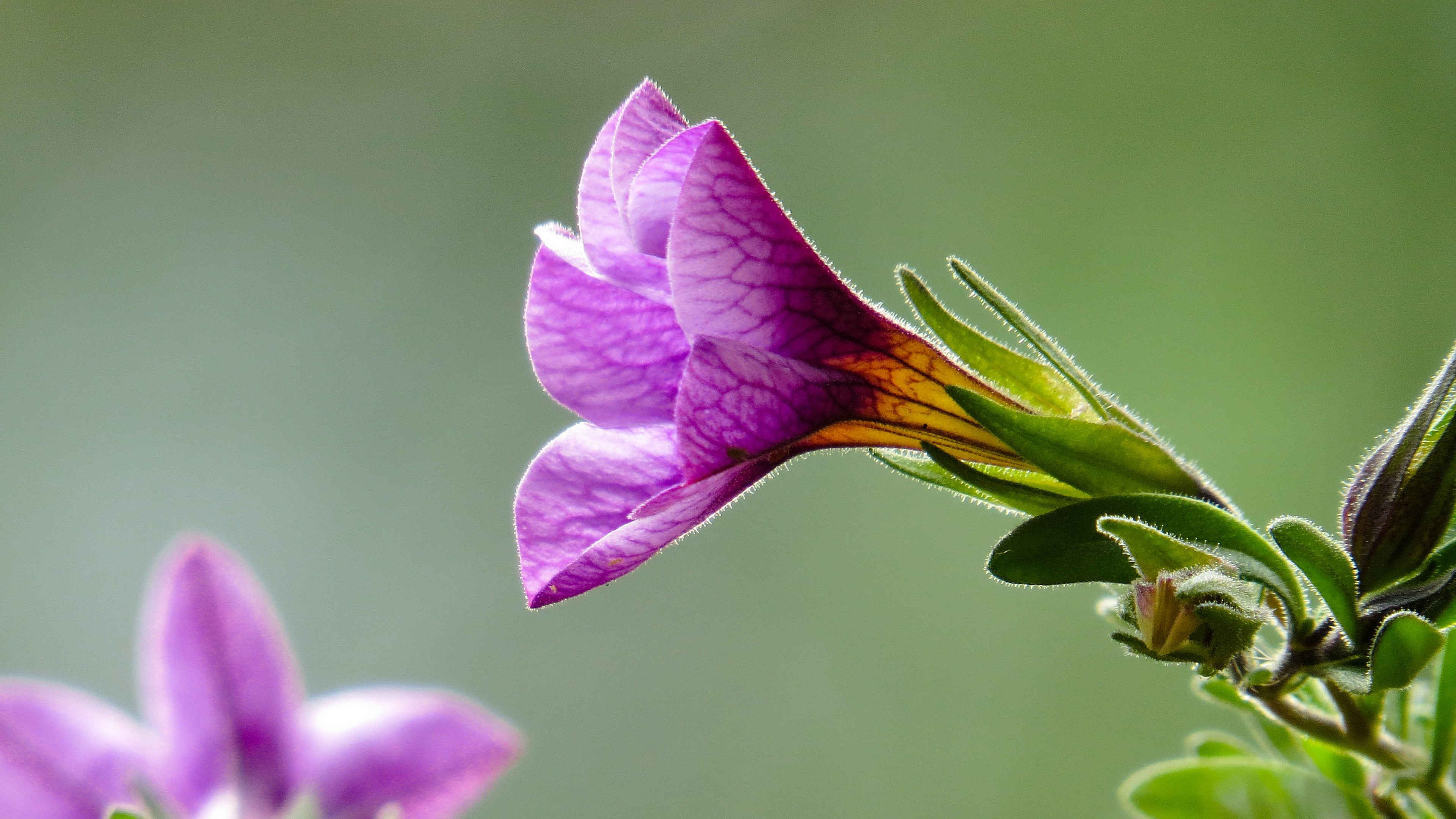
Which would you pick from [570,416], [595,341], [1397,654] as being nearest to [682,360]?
[595,341]

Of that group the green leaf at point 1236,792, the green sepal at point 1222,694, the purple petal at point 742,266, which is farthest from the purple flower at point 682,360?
the green leaf at point 1236,792

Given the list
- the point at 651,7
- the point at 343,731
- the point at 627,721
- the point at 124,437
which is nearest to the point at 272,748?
the point at 343,731

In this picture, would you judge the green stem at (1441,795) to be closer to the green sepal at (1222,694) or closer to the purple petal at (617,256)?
the green sepal at (1222,694)

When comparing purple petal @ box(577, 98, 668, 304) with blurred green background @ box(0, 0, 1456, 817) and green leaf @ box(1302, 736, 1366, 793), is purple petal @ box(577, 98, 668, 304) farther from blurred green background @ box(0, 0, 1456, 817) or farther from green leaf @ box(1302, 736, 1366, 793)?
blurred green background @ box(0, 0, 1456, 817)

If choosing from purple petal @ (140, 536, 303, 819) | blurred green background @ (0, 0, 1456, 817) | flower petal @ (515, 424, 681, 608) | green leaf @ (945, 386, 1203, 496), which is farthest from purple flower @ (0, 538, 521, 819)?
blurred green background @ (0, 0, 1456, 817)

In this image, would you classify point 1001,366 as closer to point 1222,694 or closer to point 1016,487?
point 1016,487

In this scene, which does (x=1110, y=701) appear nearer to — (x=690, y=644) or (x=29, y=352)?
(x=690, y=644)
